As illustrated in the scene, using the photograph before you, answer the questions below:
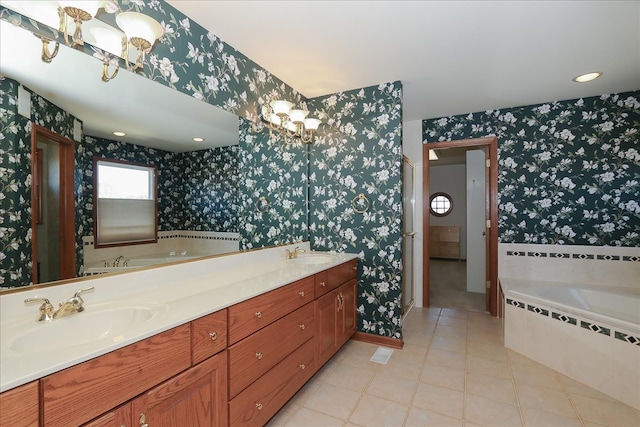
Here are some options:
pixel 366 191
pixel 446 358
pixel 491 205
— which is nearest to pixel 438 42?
pixel 366 191

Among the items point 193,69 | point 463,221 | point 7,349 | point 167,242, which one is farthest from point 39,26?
point 463,221

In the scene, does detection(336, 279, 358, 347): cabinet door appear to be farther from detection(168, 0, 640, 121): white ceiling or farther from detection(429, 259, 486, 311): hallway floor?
detection(168, 0, 640, 121): white ceiling

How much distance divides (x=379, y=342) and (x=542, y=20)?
8.65 feet

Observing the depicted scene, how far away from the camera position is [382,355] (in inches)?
99.3

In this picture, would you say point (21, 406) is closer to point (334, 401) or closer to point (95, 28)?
point (95, 28)

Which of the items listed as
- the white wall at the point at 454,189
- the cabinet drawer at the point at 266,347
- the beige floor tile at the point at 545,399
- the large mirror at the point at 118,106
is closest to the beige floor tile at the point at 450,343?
the beige floor tile at the point at 545,399

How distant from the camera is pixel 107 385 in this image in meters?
0.90

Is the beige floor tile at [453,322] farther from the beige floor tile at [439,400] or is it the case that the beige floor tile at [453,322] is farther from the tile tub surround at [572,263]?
the beige floor tile at [439,400]

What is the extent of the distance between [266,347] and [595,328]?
2.25 m

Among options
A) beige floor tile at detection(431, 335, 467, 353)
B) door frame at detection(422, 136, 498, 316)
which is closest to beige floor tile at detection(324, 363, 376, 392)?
beige floor tile at detection(431, 335, 467, 353)

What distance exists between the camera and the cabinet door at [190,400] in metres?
1.02

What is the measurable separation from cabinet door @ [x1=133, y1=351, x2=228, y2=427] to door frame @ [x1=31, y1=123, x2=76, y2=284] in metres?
0.68

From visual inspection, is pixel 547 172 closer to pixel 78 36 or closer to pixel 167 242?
pixel 167 242

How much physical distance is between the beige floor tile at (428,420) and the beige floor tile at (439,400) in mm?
40
